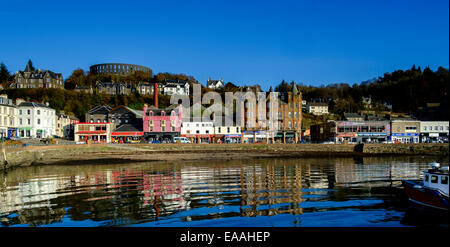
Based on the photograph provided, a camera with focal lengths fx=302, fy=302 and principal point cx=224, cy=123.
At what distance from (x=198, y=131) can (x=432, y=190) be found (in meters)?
67.5

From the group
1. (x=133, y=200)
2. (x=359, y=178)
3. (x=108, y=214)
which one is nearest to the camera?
(x=108, y=214)

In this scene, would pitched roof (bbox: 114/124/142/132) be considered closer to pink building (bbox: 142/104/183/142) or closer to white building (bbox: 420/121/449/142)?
pink building (bbox: 142/104/183/142)

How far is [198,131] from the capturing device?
3206 inches

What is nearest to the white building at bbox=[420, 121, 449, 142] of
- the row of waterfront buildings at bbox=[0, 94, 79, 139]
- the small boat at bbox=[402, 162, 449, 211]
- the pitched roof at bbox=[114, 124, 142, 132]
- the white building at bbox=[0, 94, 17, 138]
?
the small boat at bbox=[402, 162, 449, 211]

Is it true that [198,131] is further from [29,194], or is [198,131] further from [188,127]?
[29,194]

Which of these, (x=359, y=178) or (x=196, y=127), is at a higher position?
(x=196, y=127)

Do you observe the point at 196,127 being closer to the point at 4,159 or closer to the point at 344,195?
the point at 4,159

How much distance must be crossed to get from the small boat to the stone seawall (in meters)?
40.9

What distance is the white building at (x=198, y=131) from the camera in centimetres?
8094

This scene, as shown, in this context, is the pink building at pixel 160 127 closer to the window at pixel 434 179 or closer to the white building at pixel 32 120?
the white building at pixel 32 120

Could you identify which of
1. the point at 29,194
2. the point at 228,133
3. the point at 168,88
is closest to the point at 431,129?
the point at 228,133
